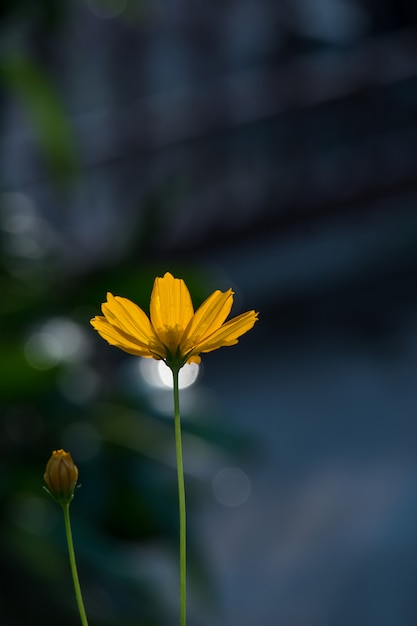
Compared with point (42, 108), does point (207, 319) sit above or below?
below

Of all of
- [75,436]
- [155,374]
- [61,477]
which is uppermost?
[155,374]

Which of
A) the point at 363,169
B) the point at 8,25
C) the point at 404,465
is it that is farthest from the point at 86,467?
the point at 363,169

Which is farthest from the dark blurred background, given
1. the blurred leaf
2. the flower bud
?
the flower bud

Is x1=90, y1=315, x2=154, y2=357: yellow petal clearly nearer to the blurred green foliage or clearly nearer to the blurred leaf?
the blurred green foliage

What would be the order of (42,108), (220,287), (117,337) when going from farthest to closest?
(220,287), (42,108), (117,337)

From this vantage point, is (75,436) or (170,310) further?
(75,436)

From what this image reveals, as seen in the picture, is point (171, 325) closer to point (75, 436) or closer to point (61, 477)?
point (61, 477)

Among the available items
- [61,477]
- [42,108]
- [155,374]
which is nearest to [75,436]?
[155,374]
